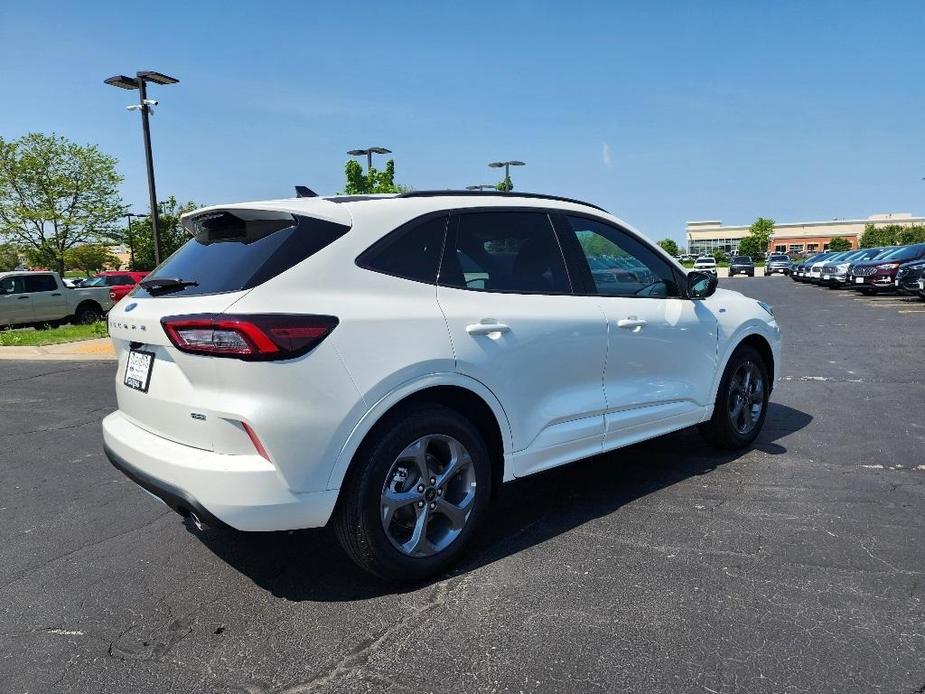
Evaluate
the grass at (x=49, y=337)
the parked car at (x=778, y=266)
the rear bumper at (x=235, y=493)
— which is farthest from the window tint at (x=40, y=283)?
the parked car at (x=778, y=266)

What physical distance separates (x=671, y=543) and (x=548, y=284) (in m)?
1.50

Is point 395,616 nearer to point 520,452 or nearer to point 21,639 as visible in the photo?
point 520,452

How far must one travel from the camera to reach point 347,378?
2744mm

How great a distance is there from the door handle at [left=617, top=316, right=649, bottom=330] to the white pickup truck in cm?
1911

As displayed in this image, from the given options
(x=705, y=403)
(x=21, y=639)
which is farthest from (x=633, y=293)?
(x=21, y=639)

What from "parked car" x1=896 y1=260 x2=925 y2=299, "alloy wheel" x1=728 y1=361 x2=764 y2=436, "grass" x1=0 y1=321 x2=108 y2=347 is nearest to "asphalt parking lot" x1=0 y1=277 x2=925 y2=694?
"alloy wheel" x1=728 y1=361 x2=764 y2=436

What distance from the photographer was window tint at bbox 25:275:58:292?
18.5 m

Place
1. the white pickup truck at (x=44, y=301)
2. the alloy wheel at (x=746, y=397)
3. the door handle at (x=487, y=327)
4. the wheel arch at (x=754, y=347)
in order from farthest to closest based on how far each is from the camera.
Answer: the white pickup truck at (x=44, y=301) < the alloy wheel at (x=746, y=397) < the wheel arch at (x=754, y=347) < the door handle at (x=487, y=327)

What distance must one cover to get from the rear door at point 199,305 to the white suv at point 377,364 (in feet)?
0.03

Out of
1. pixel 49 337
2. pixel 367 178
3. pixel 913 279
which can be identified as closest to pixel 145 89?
pixel 49 337

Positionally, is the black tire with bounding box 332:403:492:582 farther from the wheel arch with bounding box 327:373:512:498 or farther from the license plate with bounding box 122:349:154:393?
the license plate with bounding box 122:349:154:393

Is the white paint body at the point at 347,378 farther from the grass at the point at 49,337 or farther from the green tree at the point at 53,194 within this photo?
the green tree at the point at 53,194

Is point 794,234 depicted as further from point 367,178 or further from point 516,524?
point 516,524

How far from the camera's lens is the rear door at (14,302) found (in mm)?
17953
